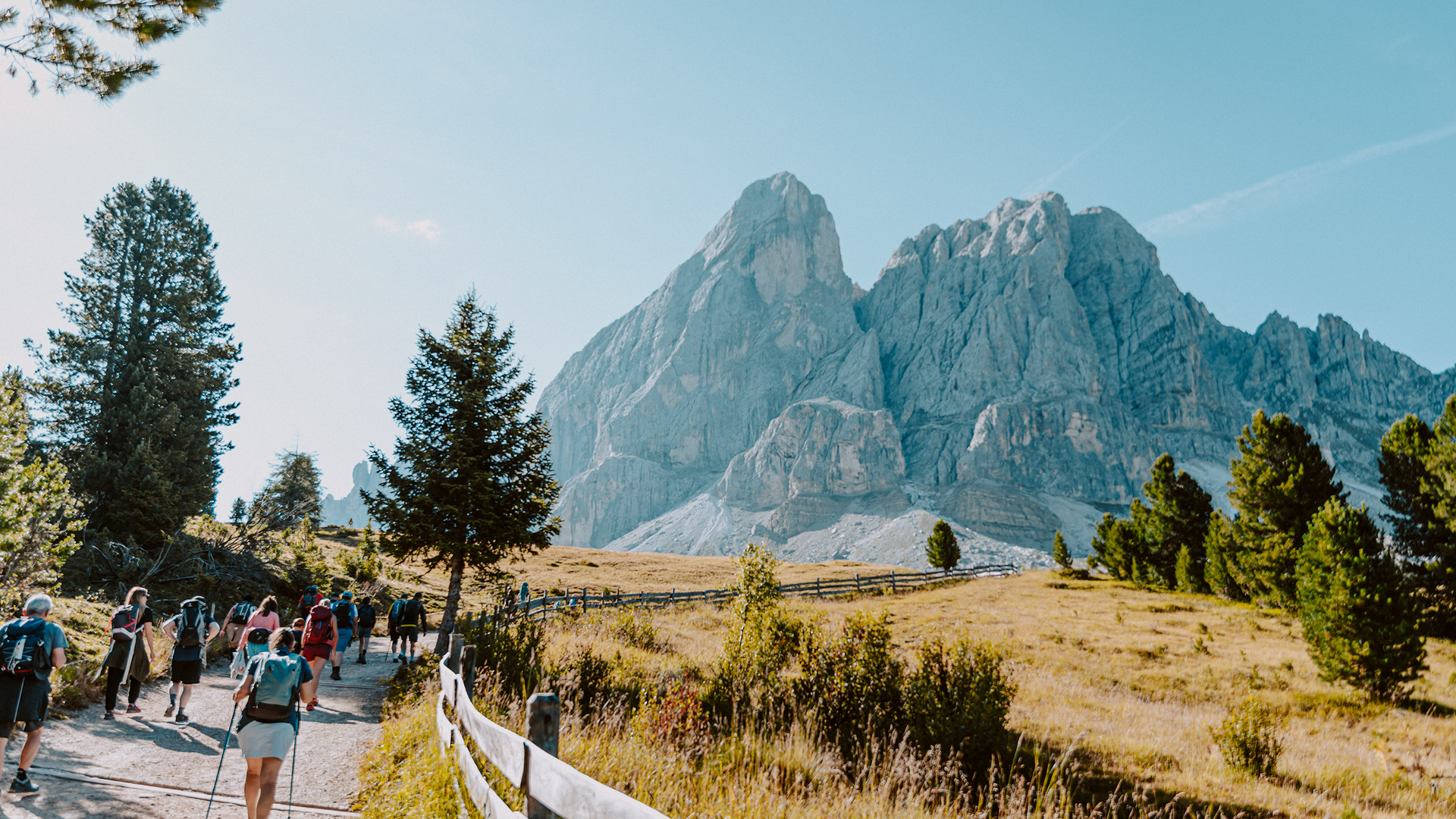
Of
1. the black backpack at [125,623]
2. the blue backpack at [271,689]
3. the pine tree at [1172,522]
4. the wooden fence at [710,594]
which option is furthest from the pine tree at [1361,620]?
the pine tree at [1172,522]

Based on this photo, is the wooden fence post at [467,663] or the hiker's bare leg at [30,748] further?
the wooden fence post at [467,663]

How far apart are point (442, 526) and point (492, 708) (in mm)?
10625

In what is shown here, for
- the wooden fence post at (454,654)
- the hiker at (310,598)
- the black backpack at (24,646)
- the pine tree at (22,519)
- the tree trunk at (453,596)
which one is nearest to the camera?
the black backpack at (24,646)

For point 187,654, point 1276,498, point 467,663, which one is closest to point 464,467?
point 187,654

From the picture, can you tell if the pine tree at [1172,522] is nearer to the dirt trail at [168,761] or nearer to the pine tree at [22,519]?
the dirt trail at [168,761]

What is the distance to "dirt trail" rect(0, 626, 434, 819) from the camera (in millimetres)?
5961

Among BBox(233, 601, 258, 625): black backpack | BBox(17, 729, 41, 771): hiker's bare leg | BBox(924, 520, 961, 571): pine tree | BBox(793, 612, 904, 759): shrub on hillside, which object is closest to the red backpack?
BBox(233, 601, 258, 625): black backpack

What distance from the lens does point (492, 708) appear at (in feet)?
25.2

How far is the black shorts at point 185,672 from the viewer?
9.54 m

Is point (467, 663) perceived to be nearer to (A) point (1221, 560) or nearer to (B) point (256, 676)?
(B) point (256, 676)

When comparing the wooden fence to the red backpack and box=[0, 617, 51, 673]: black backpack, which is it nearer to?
the red backpack

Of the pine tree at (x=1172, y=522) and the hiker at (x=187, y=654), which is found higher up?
the pine tree at (x=1172, y=522)

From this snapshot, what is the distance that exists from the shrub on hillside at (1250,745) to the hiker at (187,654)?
16080 mm

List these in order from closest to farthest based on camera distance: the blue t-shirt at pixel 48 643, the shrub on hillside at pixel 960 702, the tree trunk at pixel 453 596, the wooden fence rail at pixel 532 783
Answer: the wooden fence rail at pixel 532 783, the blue t-shirt at pixel 48 643, the shrub on hillside at pixel 960 702, the tree trunk at pixel 453 596
